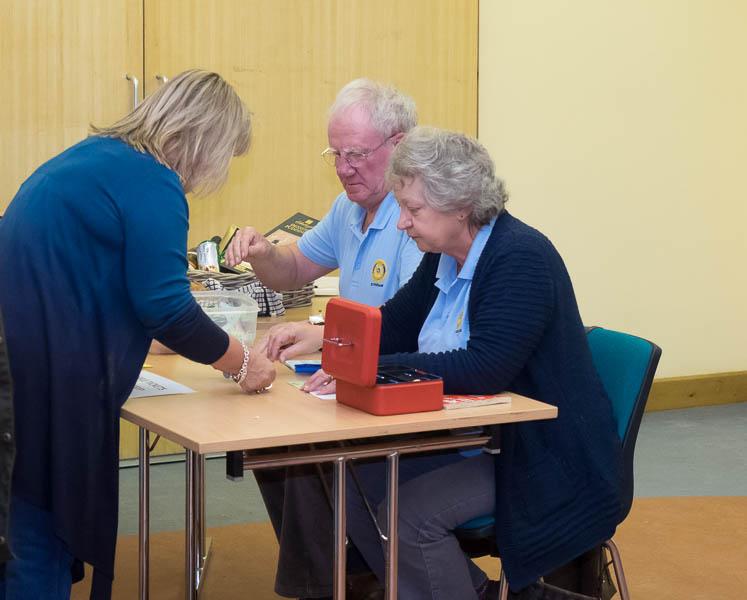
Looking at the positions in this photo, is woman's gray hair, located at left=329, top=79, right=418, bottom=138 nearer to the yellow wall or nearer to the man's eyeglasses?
the man's eyeglasses

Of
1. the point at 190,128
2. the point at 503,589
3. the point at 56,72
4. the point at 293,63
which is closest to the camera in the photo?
the point at 190,128

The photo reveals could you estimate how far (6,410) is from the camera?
1179mm

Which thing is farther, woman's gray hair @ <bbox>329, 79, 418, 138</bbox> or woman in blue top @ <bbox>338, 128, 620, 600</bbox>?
woman's gray hair @ <bbox>329, 79, 418, 138</bbox>

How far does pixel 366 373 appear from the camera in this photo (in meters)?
2.02

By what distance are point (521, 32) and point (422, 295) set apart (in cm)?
267

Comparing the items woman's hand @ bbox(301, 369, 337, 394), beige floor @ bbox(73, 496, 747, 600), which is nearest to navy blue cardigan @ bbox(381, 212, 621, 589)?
woman's hand @ bbox(301, 369, 337, 394)

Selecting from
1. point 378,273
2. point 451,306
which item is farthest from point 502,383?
point 378,273

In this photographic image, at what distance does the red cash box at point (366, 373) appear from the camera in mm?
2021

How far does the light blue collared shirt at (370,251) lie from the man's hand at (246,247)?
0.70 feet

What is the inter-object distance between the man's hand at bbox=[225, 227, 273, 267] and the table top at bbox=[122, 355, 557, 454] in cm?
60

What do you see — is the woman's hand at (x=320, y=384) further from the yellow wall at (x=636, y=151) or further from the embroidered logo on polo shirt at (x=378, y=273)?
the yellow wall at (x=636, y=151)

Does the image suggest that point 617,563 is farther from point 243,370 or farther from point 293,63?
point 293,63

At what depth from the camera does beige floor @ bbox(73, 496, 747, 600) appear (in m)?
3.10

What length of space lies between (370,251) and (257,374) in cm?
75
